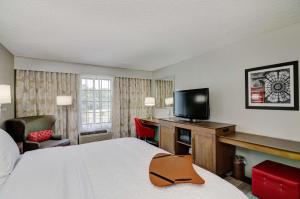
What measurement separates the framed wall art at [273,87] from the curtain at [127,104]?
10.7ft

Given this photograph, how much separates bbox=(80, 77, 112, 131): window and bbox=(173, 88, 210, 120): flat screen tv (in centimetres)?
222

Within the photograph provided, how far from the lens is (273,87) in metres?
2.36

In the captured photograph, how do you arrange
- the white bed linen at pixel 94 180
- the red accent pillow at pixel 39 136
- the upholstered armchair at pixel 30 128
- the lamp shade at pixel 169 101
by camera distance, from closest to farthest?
the white bed linen at pixel 94 180 → the upholstered armchair at pixel 30 128 → the red accent pillow at pixel 39 136 → the lamp shade at pixel 169 101

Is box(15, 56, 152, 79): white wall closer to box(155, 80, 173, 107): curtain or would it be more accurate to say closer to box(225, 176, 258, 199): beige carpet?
box(155, 80, 173, 107): curtain

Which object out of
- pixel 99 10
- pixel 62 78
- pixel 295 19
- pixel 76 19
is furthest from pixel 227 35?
pixel 62 78

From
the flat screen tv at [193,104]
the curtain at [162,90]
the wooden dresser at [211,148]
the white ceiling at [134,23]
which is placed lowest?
the wooden dresser at [211,148]

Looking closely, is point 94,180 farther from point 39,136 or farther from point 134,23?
point 39,136

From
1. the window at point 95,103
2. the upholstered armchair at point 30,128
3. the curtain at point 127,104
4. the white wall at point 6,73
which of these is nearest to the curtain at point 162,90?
the curtain at point 127,104

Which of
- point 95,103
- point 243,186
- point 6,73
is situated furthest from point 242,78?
point 6,73

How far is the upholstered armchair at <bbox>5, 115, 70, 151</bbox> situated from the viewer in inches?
114

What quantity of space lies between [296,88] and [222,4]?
1600 mm

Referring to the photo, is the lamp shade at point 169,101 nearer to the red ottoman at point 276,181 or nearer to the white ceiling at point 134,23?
the white ceiling at point 134,23

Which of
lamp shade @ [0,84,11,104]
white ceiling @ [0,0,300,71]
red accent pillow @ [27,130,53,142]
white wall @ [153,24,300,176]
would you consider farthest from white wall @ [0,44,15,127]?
white wall @ [153,24,300,176]

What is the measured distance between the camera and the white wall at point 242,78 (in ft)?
7.25
